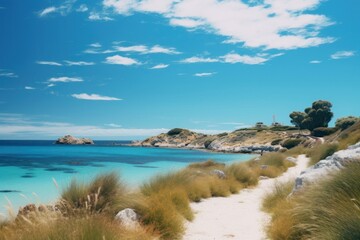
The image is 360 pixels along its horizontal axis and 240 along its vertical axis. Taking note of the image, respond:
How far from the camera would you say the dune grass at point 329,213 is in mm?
4430

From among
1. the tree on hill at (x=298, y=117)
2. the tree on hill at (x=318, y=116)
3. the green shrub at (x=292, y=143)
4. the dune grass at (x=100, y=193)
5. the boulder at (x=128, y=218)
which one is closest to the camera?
the boulder at (x=128, y=218)

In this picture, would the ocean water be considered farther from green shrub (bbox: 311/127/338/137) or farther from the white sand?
green shrub (bbox: 311/127/338/137)

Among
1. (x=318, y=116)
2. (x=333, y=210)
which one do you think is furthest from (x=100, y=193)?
(x=318, y=116)

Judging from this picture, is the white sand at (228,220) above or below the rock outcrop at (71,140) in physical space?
below

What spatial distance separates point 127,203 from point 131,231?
1.90 metres

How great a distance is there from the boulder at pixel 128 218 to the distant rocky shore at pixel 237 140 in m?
53.1

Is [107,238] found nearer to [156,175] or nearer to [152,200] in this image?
[152,200]

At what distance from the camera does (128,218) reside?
696 cm

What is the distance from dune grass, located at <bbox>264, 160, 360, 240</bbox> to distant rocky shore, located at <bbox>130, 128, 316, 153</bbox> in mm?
52946

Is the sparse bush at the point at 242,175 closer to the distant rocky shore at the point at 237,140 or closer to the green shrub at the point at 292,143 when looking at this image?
the distant rocky shore at the point at 237,140

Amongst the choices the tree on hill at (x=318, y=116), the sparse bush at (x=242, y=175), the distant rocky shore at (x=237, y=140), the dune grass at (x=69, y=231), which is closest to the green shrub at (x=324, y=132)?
the distant rocky shore at (x=237, y=140)

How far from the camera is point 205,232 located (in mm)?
7945

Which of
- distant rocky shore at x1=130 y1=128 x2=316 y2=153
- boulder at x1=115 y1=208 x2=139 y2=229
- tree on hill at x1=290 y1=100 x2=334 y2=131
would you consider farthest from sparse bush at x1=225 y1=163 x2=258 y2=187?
tree on hill at x1=290 y1=100 x2=334 y2=131

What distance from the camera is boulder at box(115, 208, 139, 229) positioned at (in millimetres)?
6630
